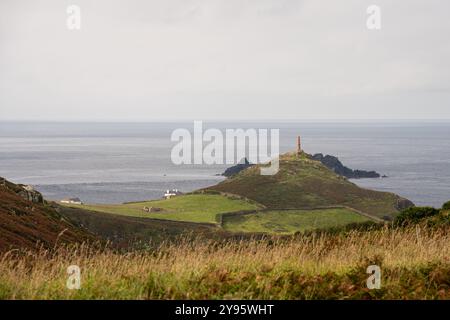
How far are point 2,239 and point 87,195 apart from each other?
137 m

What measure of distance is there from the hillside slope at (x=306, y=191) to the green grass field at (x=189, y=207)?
35.0 ft

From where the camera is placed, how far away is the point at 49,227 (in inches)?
1336

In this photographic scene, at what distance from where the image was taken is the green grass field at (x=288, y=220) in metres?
85.1

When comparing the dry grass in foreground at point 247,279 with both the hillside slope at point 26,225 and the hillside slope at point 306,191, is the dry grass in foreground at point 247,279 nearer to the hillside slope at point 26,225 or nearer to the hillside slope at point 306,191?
the hillside slope at point 26,225

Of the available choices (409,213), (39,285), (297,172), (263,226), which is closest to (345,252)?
(39,285)

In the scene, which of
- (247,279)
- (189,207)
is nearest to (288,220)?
(189,207)

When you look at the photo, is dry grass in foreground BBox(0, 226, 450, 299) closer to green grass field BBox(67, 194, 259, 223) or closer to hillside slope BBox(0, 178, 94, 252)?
hillside slope BBox(0, 178, 94, 252)

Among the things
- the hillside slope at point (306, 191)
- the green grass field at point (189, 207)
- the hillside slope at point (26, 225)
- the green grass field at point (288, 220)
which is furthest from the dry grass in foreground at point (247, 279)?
the hillside slope at point (306, 191)

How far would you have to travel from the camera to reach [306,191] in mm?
128875

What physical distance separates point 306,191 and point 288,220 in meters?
35.2

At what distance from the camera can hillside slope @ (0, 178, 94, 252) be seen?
24.5m

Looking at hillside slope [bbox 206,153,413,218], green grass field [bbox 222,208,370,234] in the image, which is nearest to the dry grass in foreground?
green grass field [bbox 222,208,370,234]
